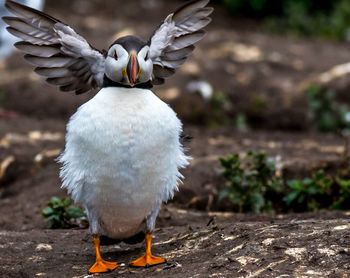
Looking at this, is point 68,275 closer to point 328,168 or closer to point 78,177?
point 78,177

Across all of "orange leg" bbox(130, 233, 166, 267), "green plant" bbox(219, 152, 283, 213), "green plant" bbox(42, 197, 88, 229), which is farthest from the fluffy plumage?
"green plant" bbox(219, 152, 283, 213)

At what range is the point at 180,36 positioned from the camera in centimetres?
516

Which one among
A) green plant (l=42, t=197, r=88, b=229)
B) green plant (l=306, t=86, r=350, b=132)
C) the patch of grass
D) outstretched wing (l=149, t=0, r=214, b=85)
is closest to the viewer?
Result: outstretched wing (l=149, t=0, r=214, b=85)

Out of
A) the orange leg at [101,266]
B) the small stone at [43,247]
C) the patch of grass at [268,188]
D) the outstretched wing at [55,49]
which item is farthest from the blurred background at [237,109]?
the orange leg at [101,266]

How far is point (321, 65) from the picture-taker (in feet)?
35.0

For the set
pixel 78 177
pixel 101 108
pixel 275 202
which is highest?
pixel 101 108

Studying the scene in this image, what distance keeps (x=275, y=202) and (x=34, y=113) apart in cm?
407

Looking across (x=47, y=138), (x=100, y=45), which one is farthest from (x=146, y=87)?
(x=100, y=45)

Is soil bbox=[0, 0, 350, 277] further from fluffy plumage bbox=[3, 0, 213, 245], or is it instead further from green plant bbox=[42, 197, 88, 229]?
fluffy plumage bbox=[3, 0, 213, 245]

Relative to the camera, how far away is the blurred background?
6414 millimetres

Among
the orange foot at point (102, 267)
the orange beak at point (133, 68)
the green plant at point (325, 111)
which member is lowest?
the orange foot at point (102, 267)

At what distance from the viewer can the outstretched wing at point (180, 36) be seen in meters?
5.07

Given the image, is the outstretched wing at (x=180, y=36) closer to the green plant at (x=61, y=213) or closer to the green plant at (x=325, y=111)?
the green plant at (x=61, y=213)

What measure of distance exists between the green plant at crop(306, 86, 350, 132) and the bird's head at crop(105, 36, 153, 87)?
472cm
